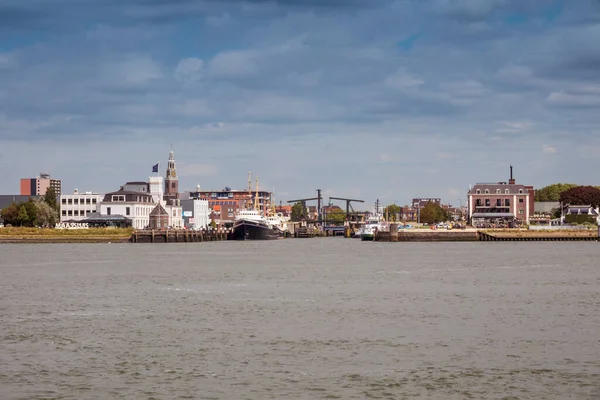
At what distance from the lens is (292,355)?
112 feet

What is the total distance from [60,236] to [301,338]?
146 metres

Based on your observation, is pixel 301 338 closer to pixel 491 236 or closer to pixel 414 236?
pixel 491 236

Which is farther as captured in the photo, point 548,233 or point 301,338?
point 548,233

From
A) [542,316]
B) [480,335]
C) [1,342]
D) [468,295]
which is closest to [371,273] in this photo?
[468,295]

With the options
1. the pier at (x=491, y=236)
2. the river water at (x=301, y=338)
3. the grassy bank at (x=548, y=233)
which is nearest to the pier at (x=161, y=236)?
Answer: the pier at (x=491, y=236)

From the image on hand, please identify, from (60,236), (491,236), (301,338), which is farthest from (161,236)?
(301,338)

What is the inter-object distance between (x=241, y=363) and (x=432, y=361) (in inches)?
251

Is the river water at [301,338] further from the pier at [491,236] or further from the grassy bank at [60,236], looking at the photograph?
the grassy bank at [60,236]

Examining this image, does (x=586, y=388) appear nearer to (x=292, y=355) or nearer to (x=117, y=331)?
(x=292, y=355)

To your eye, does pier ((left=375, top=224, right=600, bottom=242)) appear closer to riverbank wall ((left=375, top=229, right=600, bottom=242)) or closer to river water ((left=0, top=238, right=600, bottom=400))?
riverbank wall ((left=375, top=229, right=600, bottom=242))

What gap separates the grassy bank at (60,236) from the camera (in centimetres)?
17450

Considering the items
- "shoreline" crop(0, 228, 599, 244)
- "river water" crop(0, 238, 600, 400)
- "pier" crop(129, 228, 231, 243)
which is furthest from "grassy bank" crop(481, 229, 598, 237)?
"river water" crop(0, 238, 600, 400)

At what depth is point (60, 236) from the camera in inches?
6973

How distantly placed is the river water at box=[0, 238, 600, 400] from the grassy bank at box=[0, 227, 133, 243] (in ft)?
352
